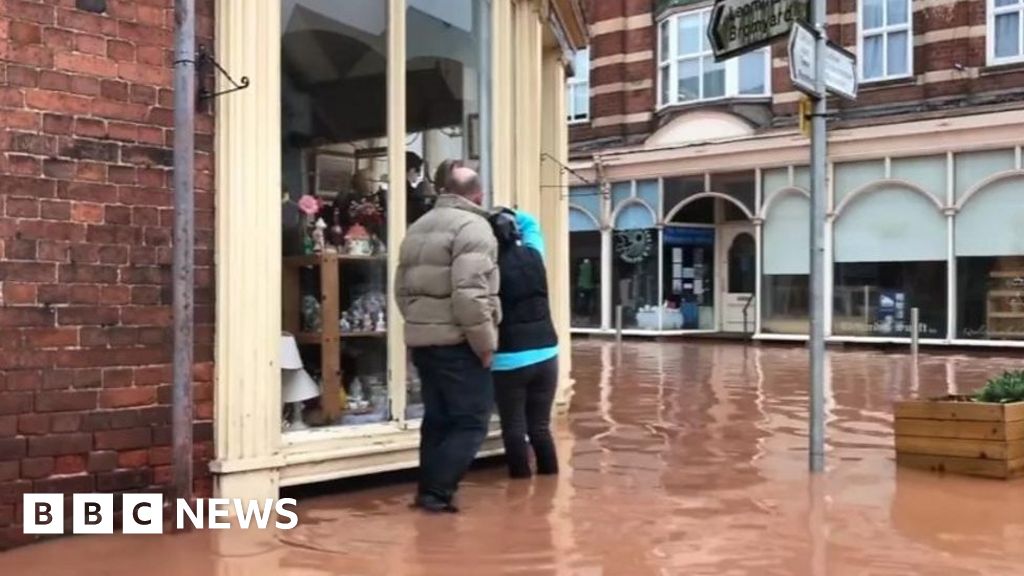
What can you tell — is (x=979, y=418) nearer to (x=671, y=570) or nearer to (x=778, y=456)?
(x=778, y=456)

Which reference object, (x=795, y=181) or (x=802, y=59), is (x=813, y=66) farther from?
(x=795, y=181)

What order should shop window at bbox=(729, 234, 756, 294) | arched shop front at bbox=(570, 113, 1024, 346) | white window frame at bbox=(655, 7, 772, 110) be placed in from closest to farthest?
arched shop front at bbox=(570, 113, 1024, 346) → white window frame at bbox=(655, 7, 772, 110) → shop window at bbox=(729, 234, 756, 294)

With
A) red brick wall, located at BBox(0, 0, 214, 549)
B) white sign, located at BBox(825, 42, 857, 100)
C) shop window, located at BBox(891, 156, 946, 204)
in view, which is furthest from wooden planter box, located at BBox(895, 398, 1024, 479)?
shop window, located at BBox(891, 156, 946, 204)

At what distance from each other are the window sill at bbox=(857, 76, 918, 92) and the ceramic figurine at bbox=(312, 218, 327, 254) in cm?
1719

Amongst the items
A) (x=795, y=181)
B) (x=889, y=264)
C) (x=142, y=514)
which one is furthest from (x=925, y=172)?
(x=142, y=514)

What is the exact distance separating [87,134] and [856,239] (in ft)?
60.3

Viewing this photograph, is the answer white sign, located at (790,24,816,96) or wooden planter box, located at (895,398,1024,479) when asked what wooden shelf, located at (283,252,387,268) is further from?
wooden planter box, located at (895,398,1024,479)

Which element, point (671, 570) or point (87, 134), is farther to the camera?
point (87, 134)

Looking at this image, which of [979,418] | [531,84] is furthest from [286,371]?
[979,418]

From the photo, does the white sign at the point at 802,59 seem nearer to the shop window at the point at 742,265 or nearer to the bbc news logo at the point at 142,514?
the bbc news logo at the point at 142,514

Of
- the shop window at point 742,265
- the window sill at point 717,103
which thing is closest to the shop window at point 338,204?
the window sill at point 717,103

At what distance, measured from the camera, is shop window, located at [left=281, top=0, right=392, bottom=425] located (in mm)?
6230

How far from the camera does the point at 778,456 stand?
24.9 feet

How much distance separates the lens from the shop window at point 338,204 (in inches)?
245
